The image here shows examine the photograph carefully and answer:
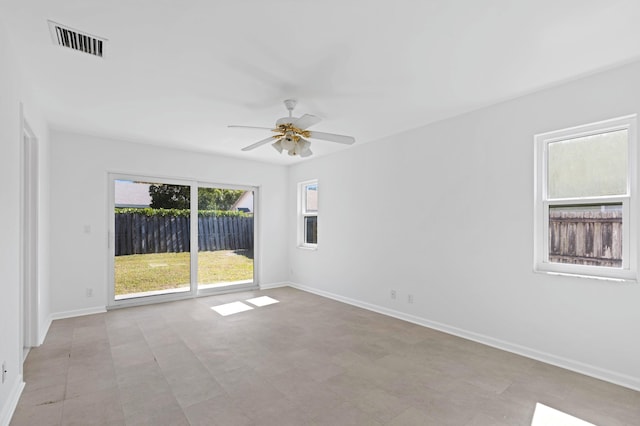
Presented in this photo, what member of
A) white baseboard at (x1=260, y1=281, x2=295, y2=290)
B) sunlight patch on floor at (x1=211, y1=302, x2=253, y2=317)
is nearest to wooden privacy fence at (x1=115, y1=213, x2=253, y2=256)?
white baseboard at (x1=260, y1=281, x2=295, y2=290)

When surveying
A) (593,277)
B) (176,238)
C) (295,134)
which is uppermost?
(295,134)

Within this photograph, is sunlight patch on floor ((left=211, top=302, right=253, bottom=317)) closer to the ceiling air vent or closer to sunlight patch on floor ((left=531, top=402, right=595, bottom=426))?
the ceiling air vent

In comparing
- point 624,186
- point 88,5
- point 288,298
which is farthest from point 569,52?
point 288,298

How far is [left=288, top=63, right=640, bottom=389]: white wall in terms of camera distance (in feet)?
8.96

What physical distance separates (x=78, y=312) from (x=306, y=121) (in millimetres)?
4163

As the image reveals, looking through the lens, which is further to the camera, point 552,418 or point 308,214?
point 308,214

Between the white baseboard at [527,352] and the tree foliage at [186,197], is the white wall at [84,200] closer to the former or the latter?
the tree foliage at [186,197]

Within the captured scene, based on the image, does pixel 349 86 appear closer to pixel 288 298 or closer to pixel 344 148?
pixel 344 148

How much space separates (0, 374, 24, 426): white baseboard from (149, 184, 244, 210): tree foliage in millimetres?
3130

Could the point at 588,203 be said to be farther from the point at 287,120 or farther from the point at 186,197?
the point at 186,197

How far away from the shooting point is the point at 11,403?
2.21 meters

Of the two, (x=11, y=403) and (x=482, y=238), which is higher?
(x=482, y=238)

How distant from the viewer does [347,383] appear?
261 cm

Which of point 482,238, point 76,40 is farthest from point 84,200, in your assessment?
point 482,238
